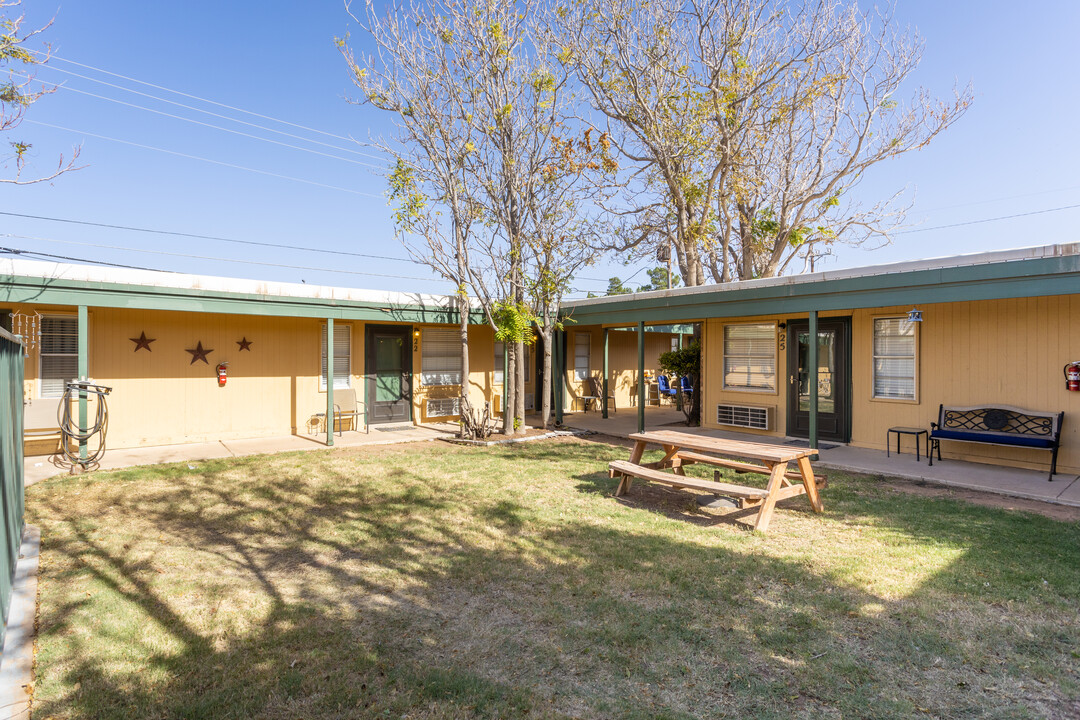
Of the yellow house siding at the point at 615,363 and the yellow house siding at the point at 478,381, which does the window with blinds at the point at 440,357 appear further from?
the yellow house siding at the point at 615,363

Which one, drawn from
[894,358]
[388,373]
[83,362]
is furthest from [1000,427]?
[83,362]

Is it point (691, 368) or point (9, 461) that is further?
point (691, 368)

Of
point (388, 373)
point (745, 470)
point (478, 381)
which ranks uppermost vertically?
point (388, 373)

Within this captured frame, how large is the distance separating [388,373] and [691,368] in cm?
659

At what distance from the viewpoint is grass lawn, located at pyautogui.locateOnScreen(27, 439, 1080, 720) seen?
8.13ft

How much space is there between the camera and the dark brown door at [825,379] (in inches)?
354

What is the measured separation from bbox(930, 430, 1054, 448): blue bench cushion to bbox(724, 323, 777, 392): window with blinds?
296 centimetres

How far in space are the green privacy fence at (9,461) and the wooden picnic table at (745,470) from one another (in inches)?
187

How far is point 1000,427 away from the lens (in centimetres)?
716

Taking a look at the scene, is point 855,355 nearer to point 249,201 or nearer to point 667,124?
point 667,124

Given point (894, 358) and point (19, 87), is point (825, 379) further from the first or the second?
point (19, 87)

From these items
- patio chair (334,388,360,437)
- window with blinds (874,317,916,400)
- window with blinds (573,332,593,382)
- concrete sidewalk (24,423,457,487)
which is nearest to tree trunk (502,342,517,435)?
concrete sidewalk (24,423,457,487)

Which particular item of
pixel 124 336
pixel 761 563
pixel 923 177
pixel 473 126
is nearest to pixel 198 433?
pixel 124 336

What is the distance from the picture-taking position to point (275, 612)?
10.9ft
